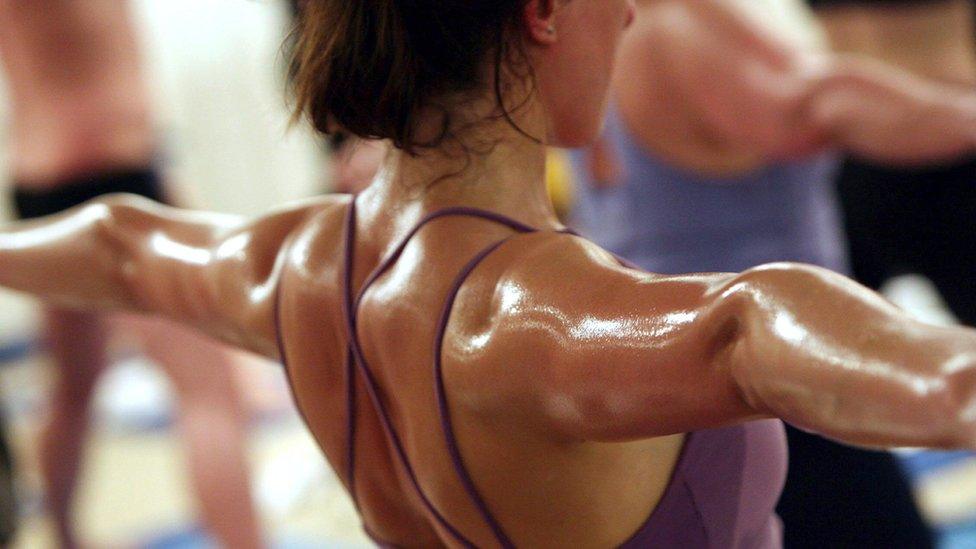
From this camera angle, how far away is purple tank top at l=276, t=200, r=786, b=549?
2.39ft

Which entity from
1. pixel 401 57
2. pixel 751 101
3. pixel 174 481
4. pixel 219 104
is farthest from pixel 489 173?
pixel 219 104

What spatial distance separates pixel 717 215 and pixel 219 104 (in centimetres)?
369

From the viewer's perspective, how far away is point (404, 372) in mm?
745

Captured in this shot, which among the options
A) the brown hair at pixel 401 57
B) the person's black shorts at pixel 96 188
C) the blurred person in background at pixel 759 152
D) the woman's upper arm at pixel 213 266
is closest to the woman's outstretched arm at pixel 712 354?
the brown hair at pixel 401 57

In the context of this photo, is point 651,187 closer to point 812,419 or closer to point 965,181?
point 965,181

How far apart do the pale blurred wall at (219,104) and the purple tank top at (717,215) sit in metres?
3.26

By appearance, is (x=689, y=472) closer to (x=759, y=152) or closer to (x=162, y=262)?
(x=162, y=262)

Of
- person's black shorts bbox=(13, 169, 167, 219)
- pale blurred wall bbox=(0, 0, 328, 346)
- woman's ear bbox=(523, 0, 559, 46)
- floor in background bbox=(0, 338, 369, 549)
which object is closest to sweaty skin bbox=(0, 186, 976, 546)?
woman's ear bbox=(523, 0, 559, 46)

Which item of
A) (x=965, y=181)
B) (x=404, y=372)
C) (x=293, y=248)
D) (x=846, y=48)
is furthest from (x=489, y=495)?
(x=846, y=48)

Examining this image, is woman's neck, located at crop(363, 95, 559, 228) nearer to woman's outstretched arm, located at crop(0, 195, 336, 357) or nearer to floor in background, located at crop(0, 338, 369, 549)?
woman's outstretched arm, located at crop(0, 195, 336, 357)

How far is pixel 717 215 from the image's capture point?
149cm

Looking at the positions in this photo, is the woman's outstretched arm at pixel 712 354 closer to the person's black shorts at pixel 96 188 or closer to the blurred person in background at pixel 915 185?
the blurred person in background at pixel 915 185

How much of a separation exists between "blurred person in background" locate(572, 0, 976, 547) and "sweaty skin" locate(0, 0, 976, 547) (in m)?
0.61

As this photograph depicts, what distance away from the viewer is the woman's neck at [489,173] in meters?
0.76
